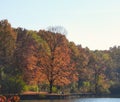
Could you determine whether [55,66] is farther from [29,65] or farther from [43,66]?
[29,65]

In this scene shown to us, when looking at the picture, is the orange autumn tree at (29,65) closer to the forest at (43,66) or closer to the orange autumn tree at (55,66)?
the forest at (43,66)

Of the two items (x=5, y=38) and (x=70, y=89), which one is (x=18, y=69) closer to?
(x=5, y=38)

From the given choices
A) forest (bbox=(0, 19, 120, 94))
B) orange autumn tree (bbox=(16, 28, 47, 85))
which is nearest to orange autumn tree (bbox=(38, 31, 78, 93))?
forest (bbox=(0, 19, 120, 94))

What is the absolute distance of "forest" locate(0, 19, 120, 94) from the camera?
67.9 m

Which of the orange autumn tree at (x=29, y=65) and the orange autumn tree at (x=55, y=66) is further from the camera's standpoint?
the orange autumn tree at (x=29, y=65)

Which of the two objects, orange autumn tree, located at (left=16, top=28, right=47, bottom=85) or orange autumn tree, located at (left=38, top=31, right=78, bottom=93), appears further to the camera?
orange autumn tree, located at (left=16, top=28, right=47, bottom=85)

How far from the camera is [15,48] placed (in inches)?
3127

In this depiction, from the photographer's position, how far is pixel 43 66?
6912 cm

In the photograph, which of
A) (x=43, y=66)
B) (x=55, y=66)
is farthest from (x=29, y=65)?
(x=55, y=66)

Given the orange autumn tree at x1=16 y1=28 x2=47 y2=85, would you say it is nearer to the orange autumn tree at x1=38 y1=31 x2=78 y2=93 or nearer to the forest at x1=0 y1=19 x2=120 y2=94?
the forest at x1=0 y1=19 x2=120 y2=94

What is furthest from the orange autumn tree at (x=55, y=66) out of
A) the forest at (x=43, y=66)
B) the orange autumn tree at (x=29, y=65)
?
the orange autumn tree at (x=29, y=65)

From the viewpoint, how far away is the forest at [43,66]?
67938 millimetres

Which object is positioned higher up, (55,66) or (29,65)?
(29,65)

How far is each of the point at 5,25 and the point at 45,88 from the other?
15.4 metres
